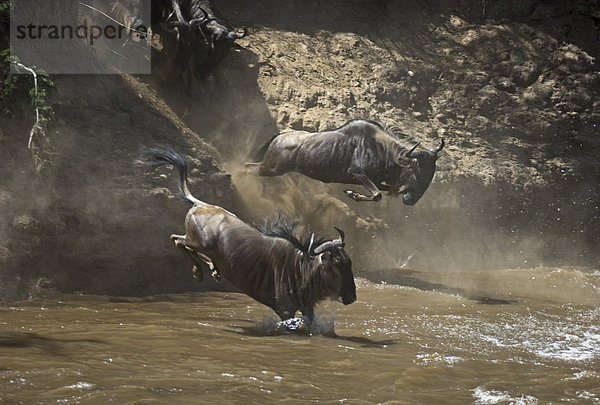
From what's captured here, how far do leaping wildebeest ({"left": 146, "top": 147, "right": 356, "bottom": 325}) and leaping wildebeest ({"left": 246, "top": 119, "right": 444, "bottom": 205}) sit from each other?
2.47 metres

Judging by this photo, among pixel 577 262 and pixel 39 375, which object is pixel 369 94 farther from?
pixel 39 375

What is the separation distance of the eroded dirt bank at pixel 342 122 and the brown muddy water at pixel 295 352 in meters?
1.03

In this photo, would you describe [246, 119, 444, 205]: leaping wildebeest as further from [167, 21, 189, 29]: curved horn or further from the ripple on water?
[167, 21, 189, 29]: curved horn

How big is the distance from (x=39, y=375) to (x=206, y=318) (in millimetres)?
2876

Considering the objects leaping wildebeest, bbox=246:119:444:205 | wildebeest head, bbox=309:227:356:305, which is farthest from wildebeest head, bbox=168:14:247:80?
wildebeest head, bbox=309:227:356:305

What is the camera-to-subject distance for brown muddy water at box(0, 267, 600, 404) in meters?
4.15

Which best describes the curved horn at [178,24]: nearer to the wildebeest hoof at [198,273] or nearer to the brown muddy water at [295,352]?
the brown muddy water at [295,352]

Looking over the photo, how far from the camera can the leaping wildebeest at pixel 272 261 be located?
6.29 meters

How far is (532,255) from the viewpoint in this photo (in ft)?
39.9

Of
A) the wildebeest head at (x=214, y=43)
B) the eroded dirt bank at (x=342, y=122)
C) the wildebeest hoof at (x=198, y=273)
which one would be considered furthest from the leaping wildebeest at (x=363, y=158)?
the wildebeest hoof at (x=198, y=273)

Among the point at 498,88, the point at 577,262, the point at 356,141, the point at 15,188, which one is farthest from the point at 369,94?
the point at 15,188

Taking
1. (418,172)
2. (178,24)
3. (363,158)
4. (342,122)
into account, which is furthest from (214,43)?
(418,172)

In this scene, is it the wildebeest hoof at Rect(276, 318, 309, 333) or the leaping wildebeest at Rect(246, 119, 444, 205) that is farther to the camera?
the leaping wildebeest at Rect(246, 119, 444, 205)

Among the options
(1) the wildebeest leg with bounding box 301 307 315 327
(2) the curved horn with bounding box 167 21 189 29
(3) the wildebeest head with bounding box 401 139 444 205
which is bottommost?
(1) the wildebeest leg with bounding box 301 307 315 327
